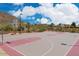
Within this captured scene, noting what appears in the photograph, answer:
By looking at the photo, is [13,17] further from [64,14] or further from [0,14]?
[64,14]

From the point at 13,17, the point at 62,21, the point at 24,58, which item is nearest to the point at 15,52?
the point at 24,58

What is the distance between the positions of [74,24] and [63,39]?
291mm

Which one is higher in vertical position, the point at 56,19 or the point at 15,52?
the point at 56,19

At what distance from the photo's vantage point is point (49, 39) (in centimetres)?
479

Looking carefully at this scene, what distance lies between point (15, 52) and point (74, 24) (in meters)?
0.98

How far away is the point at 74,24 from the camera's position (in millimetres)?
4676

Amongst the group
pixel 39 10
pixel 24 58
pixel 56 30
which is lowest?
pixel 24 58

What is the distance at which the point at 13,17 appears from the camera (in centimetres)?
471

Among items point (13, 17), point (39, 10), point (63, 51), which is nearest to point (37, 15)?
point (39, 10)

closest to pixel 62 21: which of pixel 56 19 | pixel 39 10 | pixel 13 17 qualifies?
pixel 56 19

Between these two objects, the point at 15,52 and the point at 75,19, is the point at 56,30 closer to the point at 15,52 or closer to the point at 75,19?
the point at 75,19

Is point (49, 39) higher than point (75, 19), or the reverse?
point (75, 19)

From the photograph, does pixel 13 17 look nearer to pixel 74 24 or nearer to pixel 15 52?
pixel 15 52

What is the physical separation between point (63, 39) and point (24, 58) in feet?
2.19
